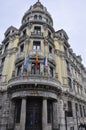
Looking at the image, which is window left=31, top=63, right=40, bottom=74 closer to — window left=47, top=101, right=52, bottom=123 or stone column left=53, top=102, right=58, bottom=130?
window left=47, top=101, right=52, bottom=123

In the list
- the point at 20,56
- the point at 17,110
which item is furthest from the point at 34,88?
the point at 20,56

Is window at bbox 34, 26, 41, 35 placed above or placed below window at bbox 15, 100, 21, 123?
above

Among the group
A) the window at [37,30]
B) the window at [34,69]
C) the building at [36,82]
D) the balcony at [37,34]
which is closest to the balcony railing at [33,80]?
the building at [36,82]

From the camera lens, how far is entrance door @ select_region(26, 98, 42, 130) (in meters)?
18.3

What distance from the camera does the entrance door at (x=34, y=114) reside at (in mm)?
18269

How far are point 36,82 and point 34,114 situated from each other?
4363 millimetres

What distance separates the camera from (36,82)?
19.1 meters

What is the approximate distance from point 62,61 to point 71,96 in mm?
6887

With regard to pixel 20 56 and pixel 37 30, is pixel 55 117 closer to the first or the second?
pixel 20 56

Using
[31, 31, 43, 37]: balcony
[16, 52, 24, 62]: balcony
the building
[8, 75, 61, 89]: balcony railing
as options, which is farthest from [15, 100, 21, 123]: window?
[31, 31, 43, 37]: balcony

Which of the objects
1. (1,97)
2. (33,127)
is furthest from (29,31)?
(33,127)

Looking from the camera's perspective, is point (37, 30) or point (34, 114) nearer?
point (34, 114)

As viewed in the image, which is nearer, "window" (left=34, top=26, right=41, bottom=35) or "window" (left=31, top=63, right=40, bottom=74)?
"window" (left=31, top=63, right=40, bottom=74)

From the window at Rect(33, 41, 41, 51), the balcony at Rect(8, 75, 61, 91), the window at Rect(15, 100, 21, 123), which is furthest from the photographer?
Result: the window at Rect(33, 41, 41, 51)
